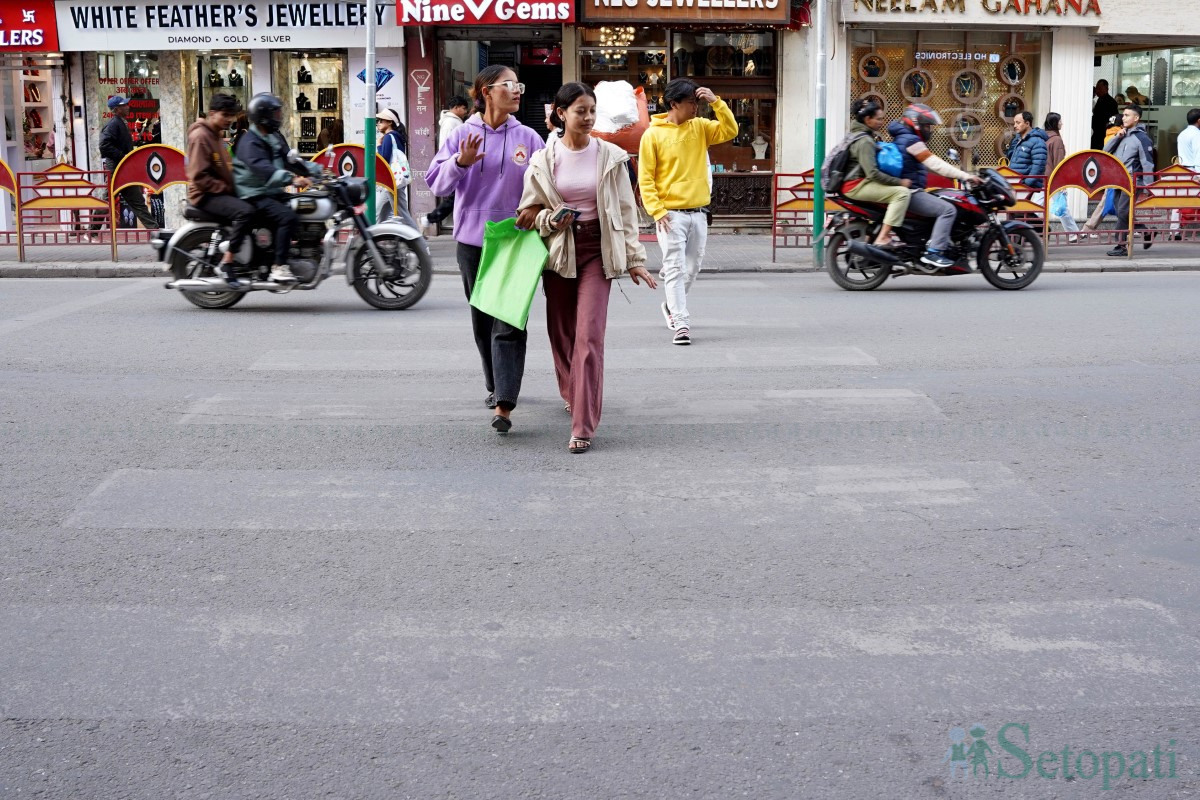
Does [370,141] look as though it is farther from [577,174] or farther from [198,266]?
[577,174]

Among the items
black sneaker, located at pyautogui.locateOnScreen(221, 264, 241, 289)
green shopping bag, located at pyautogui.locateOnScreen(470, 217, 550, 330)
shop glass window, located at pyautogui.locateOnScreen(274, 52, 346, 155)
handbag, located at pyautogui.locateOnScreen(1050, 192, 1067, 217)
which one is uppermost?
shop glass window, located at pyautogui.locateOnScreen(274, 52, 346, 155)

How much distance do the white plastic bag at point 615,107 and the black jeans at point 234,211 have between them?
2.93 m

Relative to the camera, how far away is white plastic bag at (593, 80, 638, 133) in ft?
32.8

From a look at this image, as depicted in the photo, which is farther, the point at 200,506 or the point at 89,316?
the point at 89,316

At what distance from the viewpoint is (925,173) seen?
41.7 ft

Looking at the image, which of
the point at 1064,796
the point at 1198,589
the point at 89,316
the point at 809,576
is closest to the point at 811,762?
the point at 1064,796

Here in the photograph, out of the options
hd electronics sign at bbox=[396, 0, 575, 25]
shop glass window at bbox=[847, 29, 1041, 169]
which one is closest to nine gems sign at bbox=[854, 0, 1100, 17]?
shop glass window at bbox=[847, 29, 1041, 169]

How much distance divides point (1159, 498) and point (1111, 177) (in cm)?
1122

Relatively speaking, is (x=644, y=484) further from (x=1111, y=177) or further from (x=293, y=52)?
(x=293, y=52)

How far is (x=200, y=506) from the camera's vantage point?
5727mm

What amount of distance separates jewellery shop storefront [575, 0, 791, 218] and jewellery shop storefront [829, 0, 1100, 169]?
1063mm

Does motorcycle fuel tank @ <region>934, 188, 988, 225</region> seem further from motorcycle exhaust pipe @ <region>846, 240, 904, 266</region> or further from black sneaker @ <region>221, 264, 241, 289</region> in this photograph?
black sneaker @ <region>221, 264, 241, 289</region>

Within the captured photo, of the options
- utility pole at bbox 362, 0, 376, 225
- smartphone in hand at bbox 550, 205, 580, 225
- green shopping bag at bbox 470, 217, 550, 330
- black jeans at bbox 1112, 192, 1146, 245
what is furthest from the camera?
black jeans at bbox 1112, 192, 1146, 245

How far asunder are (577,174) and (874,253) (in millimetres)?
6674
